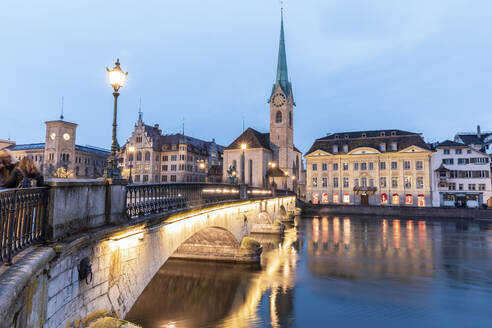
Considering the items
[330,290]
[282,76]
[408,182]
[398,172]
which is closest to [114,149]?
[330,290]

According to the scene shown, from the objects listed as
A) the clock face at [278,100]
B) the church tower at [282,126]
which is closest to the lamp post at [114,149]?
the church tower at [282,126]

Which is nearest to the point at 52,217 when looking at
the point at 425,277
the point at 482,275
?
the point at 425,277

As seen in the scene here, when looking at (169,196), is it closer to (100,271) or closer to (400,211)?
(100,271)

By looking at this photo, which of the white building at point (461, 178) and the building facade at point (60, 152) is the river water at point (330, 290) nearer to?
the white building at point (461, 178)

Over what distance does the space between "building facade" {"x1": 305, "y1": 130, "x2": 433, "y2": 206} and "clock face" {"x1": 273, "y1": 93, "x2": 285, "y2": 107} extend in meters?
12.8

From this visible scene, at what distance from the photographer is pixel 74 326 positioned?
20.7ft

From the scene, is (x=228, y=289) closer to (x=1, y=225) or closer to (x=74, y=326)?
(x=74, y=326)

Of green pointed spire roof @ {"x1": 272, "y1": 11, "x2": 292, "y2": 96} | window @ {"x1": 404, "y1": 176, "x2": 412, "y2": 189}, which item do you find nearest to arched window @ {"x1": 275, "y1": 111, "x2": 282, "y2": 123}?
green pointed spire roof @ {"x1": 272, "y1": 11, "x2": 292, "y2": 96}

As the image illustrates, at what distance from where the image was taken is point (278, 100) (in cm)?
6781

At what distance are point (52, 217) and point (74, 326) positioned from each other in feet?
8.62

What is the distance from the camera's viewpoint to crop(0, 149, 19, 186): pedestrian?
564 cm

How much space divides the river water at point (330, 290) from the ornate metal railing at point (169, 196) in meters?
5.12

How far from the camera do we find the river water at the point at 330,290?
43.8 ft

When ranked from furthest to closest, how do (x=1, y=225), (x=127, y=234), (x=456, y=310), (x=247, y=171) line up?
(x=247, y=171)
(x=456, y=310)
(x=127, y=234)
(x=1, y=225)
